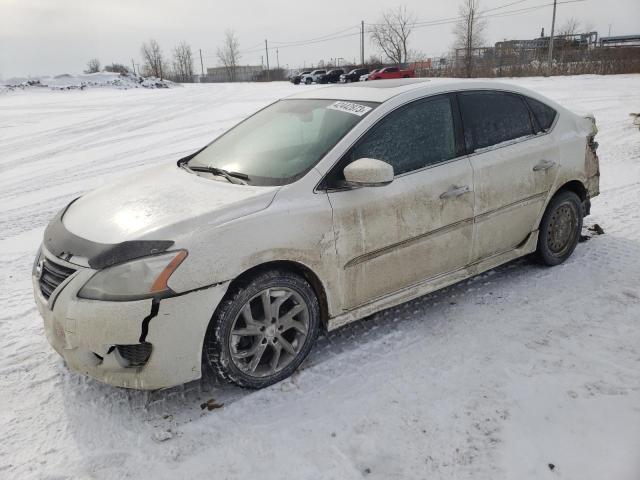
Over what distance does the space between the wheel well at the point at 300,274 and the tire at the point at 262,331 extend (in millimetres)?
28

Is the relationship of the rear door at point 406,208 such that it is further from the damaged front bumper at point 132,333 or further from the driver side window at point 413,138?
the damaged front bumper at point 132,333

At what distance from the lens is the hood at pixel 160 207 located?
261cm

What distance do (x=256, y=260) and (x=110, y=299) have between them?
75cm

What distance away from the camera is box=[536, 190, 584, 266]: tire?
4.15 metres

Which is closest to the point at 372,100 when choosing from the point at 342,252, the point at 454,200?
the point at 454,200

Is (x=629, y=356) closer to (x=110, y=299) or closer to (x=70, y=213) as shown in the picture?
(x=110, y=299)

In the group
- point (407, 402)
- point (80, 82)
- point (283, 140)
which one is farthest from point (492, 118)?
point (80, 82)

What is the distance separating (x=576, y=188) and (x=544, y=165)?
2.03ft

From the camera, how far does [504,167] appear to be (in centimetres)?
369

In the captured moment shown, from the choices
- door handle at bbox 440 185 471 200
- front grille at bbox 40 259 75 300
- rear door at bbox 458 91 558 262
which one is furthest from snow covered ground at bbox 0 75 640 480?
door handle at bbox 440 185 471 200

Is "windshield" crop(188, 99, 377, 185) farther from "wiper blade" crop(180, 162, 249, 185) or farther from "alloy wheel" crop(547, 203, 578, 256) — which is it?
"alloy wheel" crop(547, 203, 578, 256)

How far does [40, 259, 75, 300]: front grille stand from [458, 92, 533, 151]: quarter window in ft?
9.02

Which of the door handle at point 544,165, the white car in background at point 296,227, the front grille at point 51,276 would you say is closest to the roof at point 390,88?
the white car in background at point 296,227

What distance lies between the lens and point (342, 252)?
2961mm
